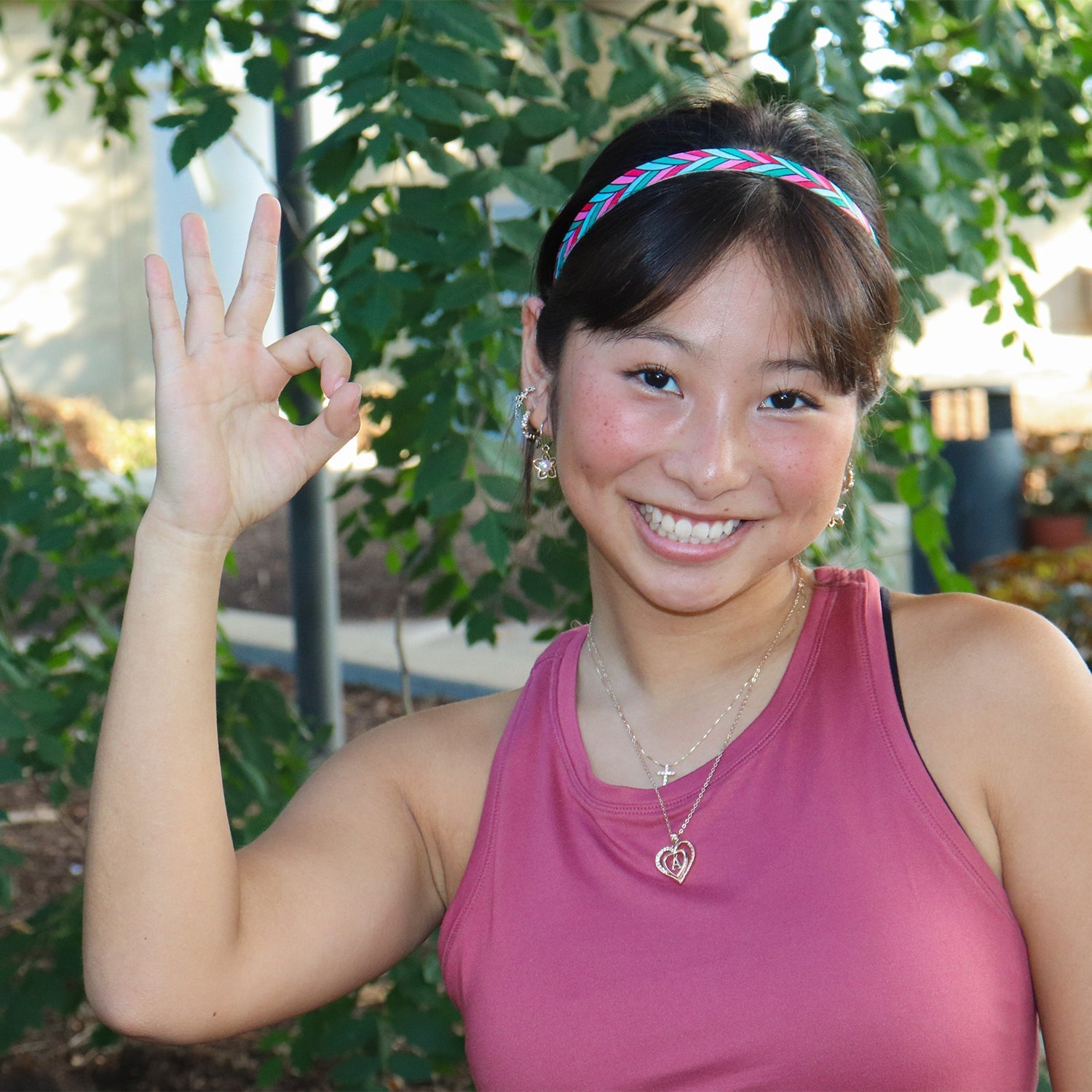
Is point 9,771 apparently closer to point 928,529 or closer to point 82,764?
point 82,764

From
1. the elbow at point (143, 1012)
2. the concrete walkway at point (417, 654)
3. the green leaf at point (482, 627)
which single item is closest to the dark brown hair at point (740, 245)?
the elbow at point (143, 1012)

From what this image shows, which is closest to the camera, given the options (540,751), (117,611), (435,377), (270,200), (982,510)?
(270,200)

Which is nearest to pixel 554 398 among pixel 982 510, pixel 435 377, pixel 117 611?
pixel 435 377

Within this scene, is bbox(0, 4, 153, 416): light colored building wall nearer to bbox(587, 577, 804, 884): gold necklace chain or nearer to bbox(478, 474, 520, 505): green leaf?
bbox(478, 474, 520, 505): green leaf

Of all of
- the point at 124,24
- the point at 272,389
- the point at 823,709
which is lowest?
the point at 823,709

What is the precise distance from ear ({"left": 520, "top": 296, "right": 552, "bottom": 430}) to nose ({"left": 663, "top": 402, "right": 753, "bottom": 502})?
0.28 meters

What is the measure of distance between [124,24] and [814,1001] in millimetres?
3778

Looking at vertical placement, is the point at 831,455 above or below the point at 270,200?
below

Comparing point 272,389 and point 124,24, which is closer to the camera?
point 272,389

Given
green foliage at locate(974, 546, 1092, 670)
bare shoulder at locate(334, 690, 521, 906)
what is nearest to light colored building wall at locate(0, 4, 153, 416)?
green foliage at locate(974, 546, 1092, 670)

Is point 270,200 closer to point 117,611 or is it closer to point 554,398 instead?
point 554,398

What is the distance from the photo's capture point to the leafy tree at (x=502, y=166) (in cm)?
210

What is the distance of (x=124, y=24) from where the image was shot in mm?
4164

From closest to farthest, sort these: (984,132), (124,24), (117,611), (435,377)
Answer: (435,377)
(984,132)
(117,611)
(124,24)
